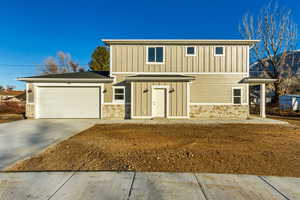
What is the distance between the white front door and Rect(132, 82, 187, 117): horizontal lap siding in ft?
0.97

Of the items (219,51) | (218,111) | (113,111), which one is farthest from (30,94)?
(219,51)

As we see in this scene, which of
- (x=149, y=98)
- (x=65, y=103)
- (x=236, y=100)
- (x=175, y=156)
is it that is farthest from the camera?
(x=236, y=100)

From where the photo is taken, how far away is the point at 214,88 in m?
9.88

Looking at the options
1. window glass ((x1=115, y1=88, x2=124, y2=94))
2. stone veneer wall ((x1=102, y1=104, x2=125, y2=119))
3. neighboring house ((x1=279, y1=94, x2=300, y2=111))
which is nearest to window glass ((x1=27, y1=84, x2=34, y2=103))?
stone veneer wall ((x1=102, y1=104, x2=125, y2=119))

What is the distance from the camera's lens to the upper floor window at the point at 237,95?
9820 millimetres

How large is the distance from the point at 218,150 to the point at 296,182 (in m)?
1.63

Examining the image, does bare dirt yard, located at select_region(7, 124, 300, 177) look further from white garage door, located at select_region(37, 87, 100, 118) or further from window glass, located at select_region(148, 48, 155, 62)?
window glass, located at select_region(148, 48, 155, 62)

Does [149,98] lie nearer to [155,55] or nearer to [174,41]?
[155,55]

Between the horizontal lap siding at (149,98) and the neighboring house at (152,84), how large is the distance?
0.22 feet

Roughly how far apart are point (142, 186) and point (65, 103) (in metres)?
9.24

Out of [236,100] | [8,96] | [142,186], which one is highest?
[8,96]

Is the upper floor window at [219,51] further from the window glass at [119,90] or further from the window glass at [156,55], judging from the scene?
the window glass at [119,90]

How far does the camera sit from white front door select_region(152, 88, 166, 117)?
927 centimetres

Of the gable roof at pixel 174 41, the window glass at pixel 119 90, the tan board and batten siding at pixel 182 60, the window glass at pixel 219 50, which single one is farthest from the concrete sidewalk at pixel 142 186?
the window glass at pixel 219 50
